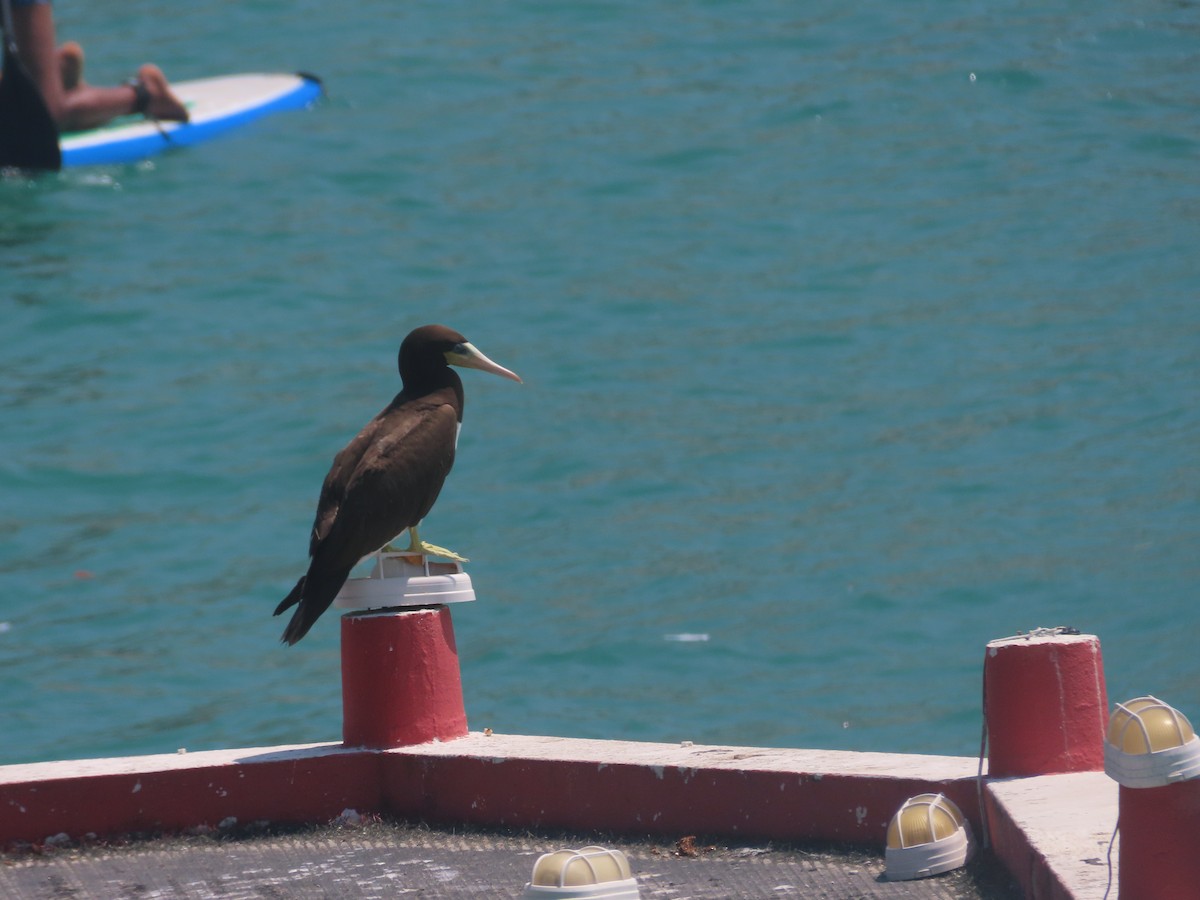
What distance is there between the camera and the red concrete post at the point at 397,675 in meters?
5.38

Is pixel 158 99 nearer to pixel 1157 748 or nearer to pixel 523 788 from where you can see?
pixel 523 788

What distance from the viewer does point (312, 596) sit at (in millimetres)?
5465

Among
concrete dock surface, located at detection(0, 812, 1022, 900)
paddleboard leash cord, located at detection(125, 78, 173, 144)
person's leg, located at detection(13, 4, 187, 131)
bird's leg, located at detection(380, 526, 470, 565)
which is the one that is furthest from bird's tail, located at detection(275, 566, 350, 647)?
paddleboard leash cord, located at detection(125, 78, 173, 144)

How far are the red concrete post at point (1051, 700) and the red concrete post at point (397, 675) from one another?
1.72 m

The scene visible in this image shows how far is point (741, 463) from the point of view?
15289 millimetres

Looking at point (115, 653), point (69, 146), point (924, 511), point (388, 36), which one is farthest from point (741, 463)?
point (388, 36)

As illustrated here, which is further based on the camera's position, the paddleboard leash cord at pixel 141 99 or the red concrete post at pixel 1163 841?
the paddleboard leash cord at pixel 141 99

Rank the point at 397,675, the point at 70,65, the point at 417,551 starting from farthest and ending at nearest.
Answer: the point at 70,65 < the point at 417,551 < the point at 397,675

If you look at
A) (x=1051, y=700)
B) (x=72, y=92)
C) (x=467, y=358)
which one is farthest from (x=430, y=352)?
(x=72, y=92)

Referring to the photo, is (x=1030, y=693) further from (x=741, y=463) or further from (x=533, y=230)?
(x=533, y=230)

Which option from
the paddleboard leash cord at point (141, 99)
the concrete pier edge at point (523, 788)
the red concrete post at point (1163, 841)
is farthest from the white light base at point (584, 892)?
the paddleboard leash cord at point (141, 99)

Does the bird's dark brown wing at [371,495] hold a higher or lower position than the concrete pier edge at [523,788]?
higher

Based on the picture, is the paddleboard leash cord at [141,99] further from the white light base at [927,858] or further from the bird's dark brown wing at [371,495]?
the white light base at [927,858]

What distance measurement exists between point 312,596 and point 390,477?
0.44 meters
